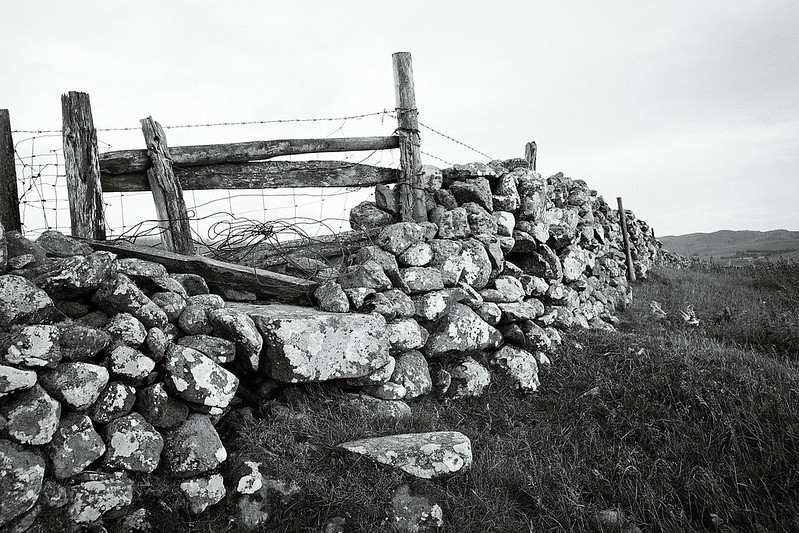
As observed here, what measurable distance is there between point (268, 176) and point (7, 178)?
240 centimetres

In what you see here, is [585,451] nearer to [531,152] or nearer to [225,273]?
[225,273]

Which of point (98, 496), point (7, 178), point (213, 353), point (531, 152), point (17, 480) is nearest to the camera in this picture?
point (17, 480)

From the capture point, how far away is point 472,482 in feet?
12.4

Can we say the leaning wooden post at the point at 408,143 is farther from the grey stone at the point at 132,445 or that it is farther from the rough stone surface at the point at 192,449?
the grey stone at the point at 132,445

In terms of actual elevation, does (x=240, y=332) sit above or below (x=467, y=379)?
above

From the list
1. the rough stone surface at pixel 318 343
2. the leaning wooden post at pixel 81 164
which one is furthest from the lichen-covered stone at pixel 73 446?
the leaning wooden post at pixel 81 164

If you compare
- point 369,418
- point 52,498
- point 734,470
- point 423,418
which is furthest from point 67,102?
point 734,470

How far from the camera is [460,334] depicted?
17.7 feet

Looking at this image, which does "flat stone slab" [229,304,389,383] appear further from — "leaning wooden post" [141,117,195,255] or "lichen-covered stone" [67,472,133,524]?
"lichen-covered stone" [67,472,133,524]

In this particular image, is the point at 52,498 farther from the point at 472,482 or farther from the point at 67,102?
the point at 67,102

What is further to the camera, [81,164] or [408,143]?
[408,143]

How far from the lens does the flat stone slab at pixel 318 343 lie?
410 cm

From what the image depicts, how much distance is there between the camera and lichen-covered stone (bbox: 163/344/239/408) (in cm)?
363

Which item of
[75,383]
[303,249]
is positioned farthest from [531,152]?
[75,383]
